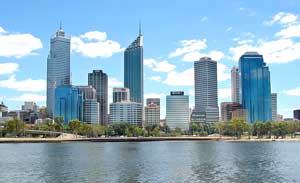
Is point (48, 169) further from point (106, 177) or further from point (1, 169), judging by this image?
point (106, 177)

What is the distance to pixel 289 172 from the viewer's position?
254ft

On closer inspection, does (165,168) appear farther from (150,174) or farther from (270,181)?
(270,181)

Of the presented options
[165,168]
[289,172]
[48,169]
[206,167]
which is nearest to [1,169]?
[48,169]

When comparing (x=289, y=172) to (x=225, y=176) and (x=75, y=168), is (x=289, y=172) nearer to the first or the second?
(x=225, y=176)

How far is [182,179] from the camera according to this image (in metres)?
67.2

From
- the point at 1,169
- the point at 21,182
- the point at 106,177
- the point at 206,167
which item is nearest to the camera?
the point at 21,182

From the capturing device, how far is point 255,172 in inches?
3027

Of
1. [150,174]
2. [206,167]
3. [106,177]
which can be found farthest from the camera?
[206,167]

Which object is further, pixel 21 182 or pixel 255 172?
pixel 255 172

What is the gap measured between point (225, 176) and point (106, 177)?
59.3 feet

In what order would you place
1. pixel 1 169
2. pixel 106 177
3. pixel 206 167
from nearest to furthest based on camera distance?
pixel 106 177 → pixel 1 169 → pixel 206 167

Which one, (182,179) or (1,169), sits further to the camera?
(1,169)

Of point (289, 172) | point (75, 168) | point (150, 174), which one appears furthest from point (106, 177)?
point (289, 172)

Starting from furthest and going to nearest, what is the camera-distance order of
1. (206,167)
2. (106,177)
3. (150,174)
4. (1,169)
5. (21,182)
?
(206,167) → (1,169) → (150,174) → (106,177) → (21,182)
